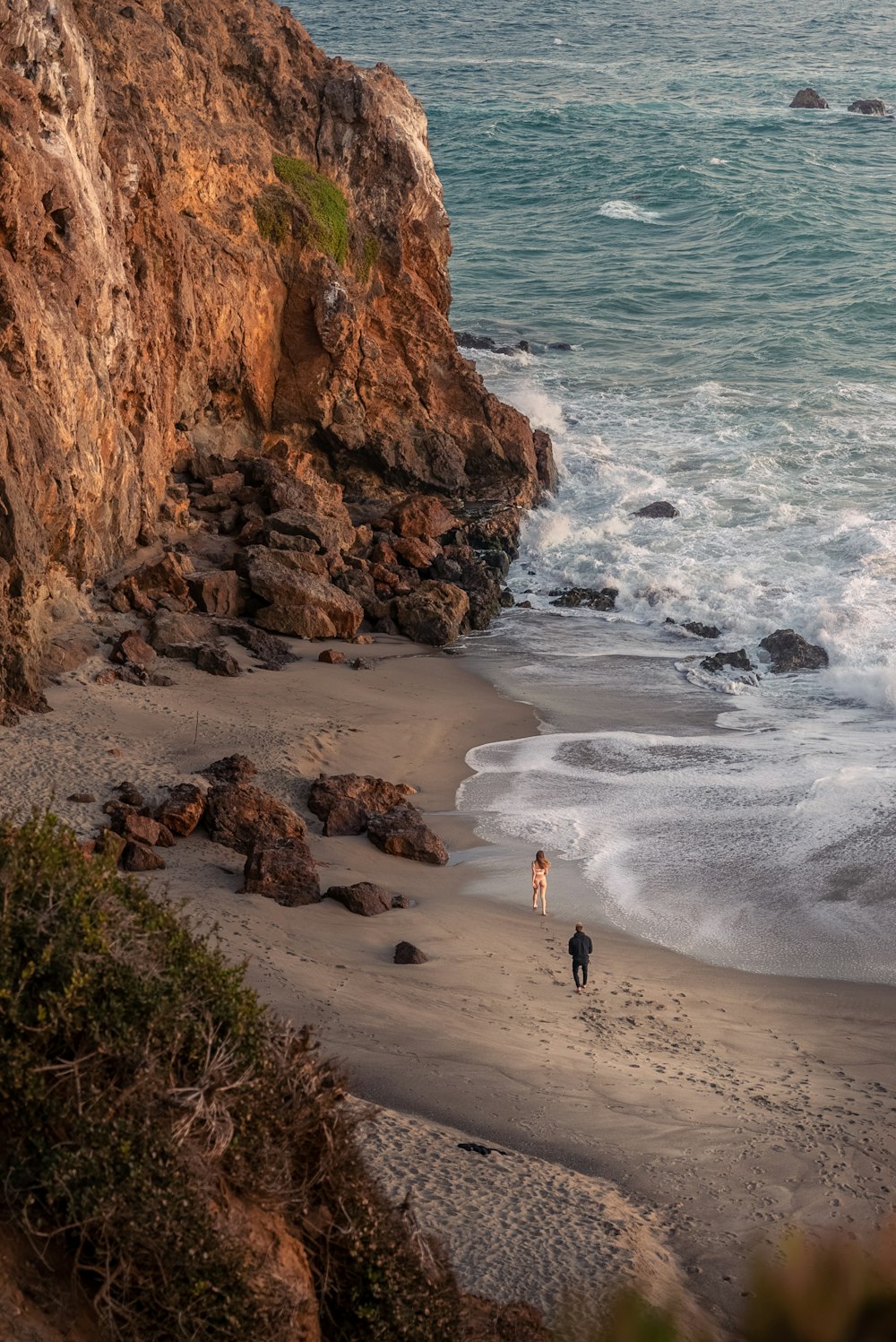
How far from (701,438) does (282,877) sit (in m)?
21.7

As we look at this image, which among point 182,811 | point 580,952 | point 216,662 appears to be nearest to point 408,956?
point 580,952

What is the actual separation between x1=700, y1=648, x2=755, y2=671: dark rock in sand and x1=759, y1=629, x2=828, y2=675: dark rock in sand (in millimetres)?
474

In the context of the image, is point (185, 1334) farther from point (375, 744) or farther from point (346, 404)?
point (346, 404)

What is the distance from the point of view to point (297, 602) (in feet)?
71.6

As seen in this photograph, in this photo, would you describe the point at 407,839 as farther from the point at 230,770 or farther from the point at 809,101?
the point at 809,101

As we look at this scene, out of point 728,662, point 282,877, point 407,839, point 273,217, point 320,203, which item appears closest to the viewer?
point 282,877

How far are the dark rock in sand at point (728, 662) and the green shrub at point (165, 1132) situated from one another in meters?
16.0

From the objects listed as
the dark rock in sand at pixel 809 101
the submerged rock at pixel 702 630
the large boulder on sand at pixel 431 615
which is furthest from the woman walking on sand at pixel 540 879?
the dark rock in sand at pixel 809 101

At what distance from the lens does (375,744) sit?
1888 cm

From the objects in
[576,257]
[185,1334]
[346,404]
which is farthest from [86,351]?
[576,257]

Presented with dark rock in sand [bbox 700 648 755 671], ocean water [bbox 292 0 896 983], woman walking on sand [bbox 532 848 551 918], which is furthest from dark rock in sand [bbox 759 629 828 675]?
woman walking on sand [bbox 532 848 551 918]

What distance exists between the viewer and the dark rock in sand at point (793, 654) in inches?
906

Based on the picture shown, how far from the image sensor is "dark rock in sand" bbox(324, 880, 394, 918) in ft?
47.1

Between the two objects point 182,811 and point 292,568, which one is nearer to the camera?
point 182,811
